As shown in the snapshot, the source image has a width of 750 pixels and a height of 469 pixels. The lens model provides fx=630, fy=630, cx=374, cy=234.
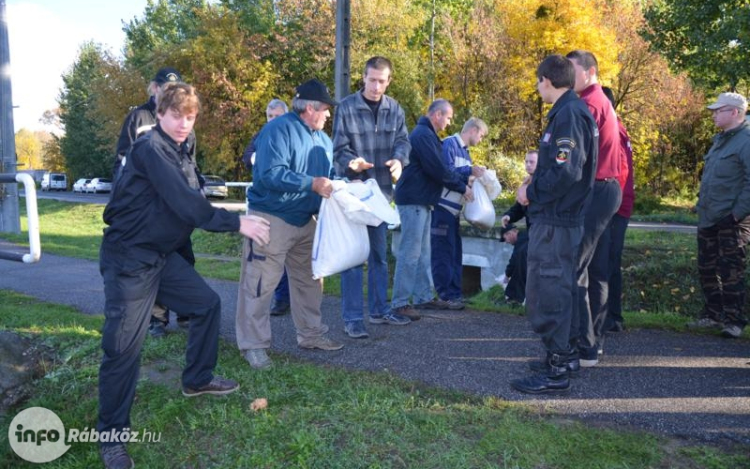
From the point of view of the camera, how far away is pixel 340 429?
138 inches

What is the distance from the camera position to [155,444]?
3.67 meters

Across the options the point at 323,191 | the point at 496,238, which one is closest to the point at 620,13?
the point at 496,238

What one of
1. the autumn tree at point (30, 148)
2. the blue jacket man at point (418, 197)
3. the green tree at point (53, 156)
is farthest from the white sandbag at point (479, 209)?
the autumn tree at point (30, 148)

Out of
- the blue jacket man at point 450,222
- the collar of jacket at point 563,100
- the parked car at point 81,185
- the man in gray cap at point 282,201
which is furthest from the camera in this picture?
the parked car at point 81,185

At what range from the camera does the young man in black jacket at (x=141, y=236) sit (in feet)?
11.5

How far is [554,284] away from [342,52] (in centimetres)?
666

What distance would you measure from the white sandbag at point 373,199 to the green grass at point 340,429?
1.31 metres

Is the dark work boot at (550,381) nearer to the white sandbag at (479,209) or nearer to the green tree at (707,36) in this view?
the white sandbag at (479,209)

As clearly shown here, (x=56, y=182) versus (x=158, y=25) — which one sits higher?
(x=158, y=25)

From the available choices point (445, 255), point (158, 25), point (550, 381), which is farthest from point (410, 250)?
point (158, 25)

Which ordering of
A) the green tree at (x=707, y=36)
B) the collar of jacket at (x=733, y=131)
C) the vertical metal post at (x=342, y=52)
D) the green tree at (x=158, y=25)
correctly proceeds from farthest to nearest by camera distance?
the green tree at (x=158, y=25), the green tree at (x=707, y=36), the vertical metal post at (x=342, y=52), the collar of jacket at (x=733, y=131)

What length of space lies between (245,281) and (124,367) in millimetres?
1311

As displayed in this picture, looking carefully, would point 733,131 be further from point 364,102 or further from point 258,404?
point 258,404

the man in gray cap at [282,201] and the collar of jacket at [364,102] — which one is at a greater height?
the collar of jacket at [364,102]
